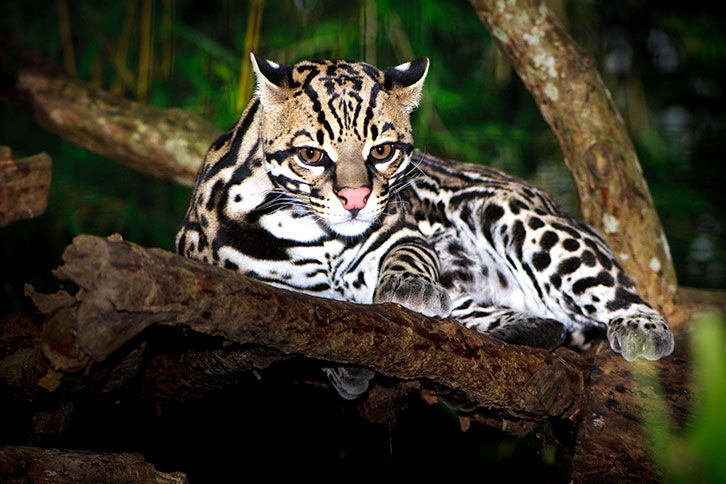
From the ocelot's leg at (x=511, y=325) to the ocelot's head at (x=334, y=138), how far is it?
78 cm

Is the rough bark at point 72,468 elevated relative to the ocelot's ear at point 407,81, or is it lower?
lower

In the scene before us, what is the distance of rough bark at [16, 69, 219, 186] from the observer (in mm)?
4230

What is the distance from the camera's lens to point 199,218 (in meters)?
2.61

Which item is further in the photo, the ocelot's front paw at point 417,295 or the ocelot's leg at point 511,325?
the ocelot's leg at point 511,325

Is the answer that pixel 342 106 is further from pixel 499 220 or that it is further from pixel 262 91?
pixel 499 220

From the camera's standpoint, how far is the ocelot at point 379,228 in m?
2.35

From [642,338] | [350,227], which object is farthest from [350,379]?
[642,338]

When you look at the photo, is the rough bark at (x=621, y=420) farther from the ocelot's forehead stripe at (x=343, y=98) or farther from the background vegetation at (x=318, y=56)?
the background vegetation at (x=318, y=56)

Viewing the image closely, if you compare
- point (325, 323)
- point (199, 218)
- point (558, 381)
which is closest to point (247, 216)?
point (199, 218)

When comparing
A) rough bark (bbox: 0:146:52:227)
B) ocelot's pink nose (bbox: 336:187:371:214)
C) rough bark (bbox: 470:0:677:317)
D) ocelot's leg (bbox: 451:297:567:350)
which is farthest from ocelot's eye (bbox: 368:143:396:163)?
rough bark (bbox: 0:146:52:227)

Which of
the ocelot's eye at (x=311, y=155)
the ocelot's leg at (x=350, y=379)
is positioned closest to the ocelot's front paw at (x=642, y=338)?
the ocelot's leg at (x=350, y=379)

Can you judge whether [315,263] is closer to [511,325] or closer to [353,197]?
[353,197]

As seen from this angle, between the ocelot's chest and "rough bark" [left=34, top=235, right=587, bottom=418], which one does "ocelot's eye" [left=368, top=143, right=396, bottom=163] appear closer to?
the ocelot's chest

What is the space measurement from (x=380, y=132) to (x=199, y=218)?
0.78 meters
